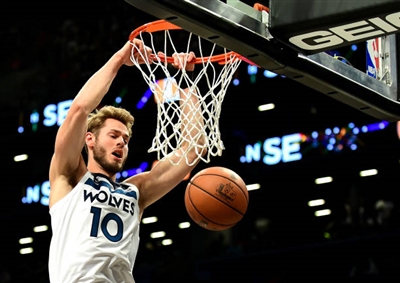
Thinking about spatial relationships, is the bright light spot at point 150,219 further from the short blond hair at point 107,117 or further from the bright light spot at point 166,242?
the short blond hair at point 107,117

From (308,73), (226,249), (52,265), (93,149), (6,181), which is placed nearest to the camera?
Result: (308,73)

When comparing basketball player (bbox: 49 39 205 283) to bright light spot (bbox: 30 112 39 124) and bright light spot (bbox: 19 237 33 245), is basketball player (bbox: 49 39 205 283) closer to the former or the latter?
bright light spot (bbox: 30 112 39 124)

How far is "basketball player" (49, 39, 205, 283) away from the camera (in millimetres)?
4801

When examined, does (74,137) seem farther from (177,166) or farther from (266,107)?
(266,107)

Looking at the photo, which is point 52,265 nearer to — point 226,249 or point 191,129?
point 191,129

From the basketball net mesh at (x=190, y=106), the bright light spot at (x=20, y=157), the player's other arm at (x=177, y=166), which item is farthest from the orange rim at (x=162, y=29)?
the bright light spot at (x=20, y=157)

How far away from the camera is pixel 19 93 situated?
15289mm

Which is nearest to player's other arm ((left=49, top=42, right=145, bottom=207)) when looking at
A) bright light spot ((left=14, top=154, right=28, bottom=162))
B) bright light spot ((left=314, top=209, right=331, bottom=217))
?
bright light spot ((left=314, top=209, right=331, bottom=217))

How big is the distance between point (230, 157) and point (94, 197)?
8283mm

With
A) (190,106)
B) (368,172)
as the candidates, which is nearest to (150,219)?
(368,172)

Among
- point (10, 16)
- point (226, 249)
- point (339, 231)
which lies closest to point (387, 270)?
point (339, 231)

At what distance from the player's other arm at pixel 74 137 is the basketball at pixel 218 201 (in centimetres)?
86

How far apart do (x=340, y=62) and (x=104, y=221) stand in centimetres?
144

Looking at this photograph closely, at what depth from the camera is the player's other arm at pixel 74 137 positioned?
Answer: 4910 millimetres
